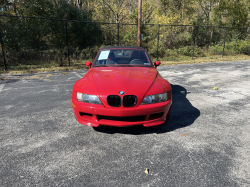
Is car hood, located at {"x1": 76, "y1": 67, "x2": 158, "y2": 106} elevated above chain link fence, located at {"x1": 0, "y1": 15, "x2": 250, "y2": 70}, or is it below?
below

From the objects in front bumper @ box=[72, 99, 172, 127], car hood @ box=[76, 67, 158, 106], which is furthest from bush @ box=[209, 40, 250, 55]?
front bumper @ box=[72, 99, 172, 127]

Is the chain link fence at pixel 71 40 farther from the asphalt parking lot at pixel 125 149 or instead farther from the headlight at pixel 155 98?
the headlight at pixel 155 98

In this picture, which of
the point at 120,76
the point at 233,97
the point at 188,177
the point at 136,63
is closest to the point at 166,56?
the point at 233,97

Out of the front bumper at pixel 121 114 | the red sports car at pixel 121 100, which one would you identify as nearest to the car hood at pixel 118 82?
the red sports car at pixel 121 100

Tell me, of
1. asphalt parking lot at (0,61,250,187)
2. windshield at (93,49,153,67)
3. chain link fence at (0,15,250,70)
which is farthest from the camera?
chain link fence at (0,15,250,70)

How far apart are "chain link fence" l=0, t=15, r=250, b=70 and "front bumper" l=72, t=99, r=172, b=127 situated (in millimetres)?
8582

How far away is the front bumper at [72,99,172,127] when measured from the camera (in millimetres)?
2749

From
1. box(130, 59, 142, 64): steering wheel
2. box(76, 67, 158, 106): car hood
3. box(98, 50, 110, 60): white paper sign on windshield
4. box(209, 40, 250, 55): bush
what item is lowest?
box(76, 67, 158, 106): car hood

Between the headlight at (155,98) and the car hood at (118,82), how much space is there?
86 millimetres

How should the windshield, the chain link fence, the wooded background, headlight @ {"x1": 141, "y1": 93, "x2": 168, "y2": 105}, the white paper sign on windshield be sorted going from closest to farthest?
headlight @ {"x1": 141, "y1": 93, "x2": 168, "y2": 105} → the windshield → the white paper sign on windshield → the chain link fence → the wooded background

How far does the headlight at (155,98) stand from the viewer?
2855mm

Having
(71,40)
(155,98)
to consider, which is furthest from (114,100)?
(71,40)

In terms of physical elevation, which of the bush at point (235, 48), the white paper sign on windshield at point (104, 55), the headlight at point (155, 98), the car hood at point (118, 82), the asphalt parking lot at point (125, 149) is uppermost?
the bush at point (235, 48)

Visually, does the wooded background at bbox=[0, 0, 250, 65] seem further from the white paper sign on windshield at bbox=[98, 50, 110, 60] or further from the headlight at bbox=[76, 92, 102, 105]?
the headlight at bbox=[76, 92, 102, 105]
